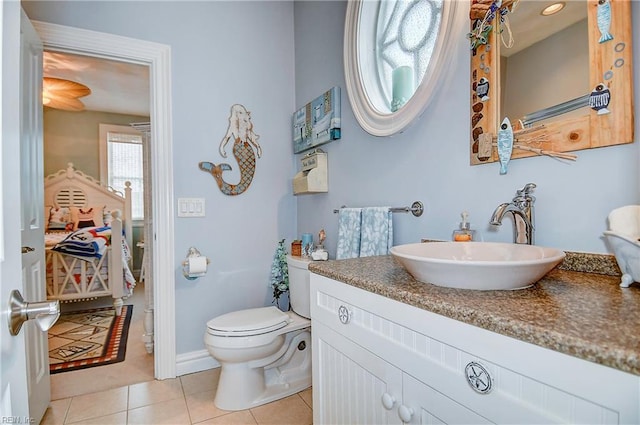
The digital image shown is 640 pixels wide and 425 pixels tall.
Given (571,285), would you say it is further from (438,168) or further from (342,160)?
(342,160)

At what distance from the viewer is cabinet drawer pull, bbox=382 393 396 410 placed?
0.80 metres

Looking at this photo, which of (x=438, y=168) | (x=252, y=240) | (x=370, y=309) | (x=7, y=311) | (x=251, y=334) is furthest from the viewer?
(x=252, y=240)

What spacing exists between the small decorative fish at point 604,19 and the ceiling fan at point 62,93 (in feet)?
12.8

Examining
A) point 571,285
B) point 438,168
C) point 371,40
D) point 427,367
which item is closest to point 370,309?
point 427,367

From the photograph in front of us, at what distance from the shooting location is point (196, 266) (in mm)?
2023

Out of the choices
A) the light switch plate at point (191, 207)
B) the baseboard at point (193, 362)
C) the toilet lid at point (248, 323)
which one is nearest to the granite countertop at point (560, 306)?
the toilet lid at point (248, 323)

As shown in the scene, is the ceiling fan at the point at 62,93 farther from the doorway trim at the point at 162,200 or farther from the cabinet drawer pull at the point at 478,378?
the cabinet drawer pull at the point at 478,378

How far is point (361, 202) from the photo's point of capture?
176 centimetres

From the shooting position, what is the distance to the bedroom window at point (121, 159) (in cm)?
480

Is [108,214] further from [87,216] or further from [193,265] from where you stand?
[193,265]

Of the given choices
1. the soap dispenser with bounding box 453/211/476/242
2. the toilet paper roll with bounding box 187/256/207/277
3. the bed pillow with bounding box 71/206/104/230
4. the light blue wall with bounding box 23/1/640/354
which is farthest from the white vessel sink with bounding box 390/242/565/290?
the bed pillow with bounding box 71/206/104/230

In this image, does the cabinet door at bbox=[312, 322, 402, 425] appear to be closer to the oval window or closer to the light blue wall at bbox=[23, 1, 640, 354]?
the light blue wall at bbox=[23, 1, 640, 354]

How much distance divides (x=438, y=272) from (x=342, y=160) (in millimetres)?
1247

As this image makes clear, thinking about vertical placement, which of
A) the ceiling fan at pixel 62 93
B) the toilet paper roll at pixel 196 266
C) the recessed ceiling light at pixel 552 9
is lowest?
the toilet paper roll at pixel 196 266
